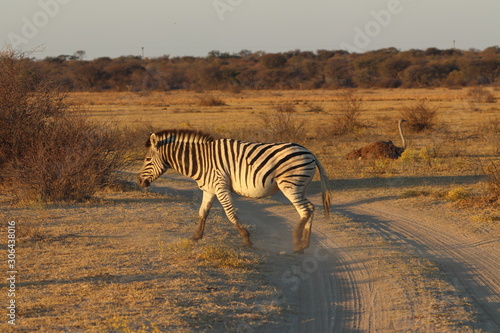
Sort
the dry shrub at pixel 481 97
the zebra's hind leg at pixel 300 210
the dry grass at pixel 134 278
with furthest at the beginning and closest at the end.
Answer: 1. the dry shrub at pixel 481 97
2. the zebra's hind leg at pixel 300 210
3. the dry grass at pixel 134 278

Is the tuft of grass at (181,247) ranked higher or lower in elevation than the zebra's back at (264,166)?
lower

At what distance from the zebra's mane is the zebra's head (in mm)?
82

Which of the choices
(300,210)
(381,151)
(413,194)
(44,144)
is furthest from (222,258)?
(381,151)

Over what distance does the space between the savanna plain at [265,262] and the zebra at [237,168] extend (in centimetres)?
31

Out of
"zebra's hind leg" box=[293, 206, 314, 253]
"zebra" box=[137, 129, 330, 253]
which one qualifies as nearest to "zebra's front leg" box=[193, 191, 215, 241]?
"zebra" box=[137, 129, 330, 253]

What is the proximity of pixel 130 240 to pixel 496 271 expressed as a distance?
15.4 feet

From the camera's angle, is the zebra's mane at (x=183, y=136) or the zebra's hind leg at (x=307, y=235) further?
the zebra's mane at (x=183, y=136)

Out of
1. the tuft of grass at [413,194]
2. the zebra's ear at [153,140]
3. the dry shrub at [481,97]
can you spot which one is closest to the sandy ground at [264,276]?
the zebra's ear at [153,140]

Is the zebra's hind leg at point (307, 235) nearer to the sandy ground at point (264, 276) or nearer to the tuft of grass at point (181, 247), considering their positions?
the sandy ground at point (264, 276)

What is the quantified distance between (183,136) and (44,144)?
14.2 feet

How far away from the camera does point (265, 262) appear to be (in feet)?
24.6

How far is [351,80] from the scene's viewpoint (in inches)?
3031

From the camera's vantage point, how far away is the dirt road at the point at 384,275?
579 cm

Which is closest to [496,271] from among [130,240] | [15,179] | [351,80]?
[130,240]
